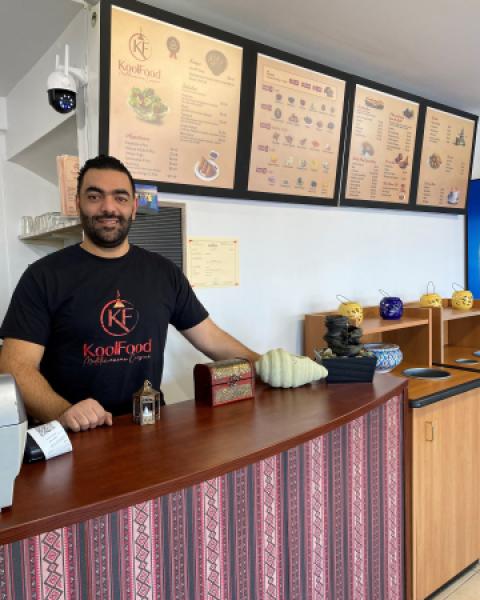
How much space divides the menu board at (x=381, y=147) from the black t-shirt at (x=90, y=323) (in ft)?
5.19

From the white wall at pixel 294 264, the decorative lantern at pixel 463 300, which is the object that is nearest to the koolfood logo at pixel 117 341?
the white wall at pixel 294 264

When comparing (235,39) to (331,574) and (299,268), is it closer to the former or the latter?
(299,268)

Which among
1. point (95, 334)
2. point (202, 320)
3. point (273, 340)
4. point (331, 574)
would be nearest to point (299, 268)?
point (273, 340)

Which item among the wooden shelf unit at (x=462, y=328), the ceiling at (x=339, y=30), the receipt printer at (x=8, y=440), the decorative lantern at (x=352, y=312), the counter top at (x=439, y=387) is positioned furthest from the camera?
the wooden shelf unit at (x=462, y=328)

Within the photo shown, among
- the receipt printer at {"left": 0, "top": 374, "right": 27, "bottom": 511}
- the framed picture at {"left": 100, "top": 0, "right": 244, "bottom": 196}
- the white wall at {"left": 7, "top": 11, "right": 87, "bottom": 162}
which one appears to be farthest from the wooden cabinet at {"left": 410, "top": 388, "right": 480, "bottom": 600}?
the white wall at {"left": 7, "top": 11, "right": 87, "bottom": 162}

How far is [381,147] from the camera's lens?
284 centimetres

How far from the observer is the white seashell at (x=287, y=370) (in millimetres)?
1565

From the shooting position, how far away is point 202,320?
183cm

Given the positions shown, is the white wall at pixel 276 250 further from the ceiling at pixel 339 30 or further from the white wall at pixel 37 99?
the ceiling at pixel 339 30

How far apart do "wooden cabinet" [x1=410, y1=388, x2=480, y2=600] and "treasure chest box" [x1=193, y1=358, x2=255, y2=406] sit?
0.76m

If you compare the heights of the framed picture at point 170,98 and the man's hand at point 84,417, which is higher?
the framed picture at point 170,98

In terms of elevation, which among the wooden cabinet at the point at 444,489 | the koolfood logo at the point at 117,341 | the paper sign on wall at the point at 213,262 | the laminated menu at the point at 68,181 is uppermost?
the laminated menu at the point at 68,181

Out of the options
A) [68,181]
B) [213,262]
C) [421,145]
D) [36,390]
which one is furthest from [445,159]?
[36,390]

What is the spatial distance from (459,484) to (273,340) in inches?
41.2
